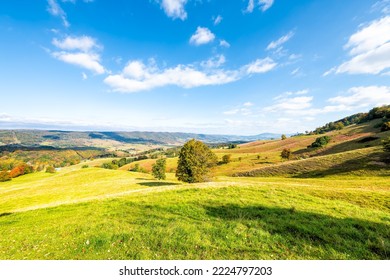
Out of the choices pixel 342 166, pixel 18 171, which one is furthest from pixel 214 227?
pixel 18 171

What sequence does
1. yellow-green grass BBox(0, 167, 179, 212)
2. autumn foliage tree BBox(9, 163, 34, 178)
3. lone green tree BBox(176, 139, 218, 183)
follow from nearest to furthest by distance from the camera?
yellow-green grass BBox(0, 167, 179, 212) < lone green tree BBox(176, 139, 218, 183) < autumn foliage tree BBox(9, 163, 34, 178)

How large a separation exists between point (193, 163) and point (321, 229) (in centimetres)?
3192

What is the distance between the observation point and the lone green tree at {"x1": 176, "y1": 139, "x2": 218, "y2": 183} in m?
41.8

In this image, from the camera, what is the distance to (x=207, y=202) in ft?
56.4

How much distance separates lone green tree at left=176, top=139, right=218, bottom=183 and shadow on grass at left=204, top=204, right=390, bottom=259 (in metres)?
27.1

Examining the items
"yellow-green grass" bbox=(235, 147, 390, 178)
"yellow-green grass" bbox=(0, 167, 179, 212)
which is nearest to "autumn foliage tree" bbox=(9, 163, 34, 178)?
"yellow-green grass" bbox=(0, 167, 179, 212)

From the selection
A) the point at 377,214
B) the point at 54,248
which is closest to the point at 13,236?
Answer: the point at 54,248

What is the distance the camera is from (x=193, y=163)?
138ft

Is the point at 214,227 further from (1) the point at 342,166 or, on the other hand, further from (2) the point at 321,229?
(1) the point at 342,166

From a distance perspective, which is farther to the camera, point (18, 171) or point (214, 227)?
point (18, 171)

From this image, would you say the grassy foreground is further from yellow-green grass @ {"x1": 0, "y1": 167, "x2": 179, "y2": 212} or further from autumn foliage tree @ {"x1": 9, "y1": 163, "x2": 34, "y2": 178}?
autumn foliage tree @ {"x1": 9, "y1": 163, "x2": 34, "y2": 178}

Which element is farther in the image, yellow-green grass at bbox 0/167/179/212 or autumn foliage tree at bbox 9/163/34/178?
autumn foliage tree at bbox 9/163/34/178

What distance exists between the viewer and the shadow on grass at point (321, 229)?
900 cm

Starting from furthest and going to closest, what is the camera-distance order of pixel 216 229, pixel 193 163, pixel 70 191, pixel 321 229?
pixel 70 191 < pixel 193 163 < pixel 216 229 < pixel 321 229
